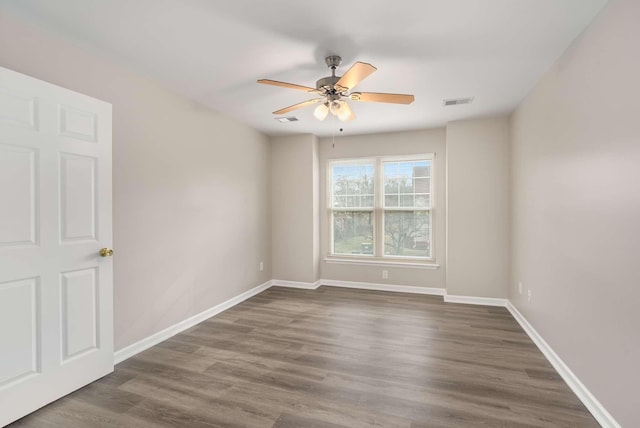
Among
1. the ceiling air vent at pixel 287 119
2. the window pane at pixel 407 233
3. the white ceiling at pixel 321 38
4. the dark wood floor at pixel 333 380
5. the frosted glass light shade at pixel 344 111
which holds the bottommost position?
the dark wood floor at pixel 333 380

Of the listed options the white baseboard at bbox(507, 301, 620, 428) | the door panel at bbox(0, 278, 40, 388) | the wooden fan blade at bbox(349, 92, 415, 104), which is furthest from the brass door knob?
the white baseboard at bbox(507, 301, 620, 428)

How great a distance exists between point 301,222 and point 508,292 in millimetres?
3215

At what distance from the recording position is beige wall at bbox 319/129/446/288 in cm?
479

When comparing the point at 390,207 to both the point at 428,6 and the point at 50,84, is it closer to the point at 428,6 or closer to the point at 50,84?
the point at 428,6

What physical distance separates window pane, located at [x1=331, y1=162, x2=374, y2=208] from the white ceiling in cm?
202

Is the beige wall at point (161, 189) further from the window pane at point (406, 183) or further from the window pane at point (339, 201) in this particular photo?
the window pane at point (406, 183)

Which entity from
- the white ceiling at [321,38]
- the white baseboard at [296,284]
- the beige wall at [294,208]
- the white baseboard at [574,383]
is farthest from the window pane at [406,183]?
the white baseboard at [574,383]

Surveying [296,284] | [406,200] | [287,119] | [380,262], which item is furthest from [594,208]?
[296,284]

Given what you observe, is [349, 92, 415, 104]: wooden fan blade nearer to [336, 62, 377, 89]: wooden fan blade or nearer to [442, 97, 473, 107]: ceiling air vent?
[336, 62, 377, 89]: wooden fan blade

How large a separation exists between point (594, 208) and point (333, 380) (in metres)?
2.20

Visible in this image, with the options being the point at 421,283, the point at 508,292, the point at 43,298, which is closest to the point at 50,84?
the point at 43,298

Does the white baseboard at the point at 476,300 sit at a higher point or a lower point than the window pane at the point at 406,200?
lower

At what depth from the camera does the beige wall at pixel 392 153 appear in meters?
4.79

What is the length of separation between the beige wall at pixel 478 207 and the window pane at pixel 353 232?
4.29ft
